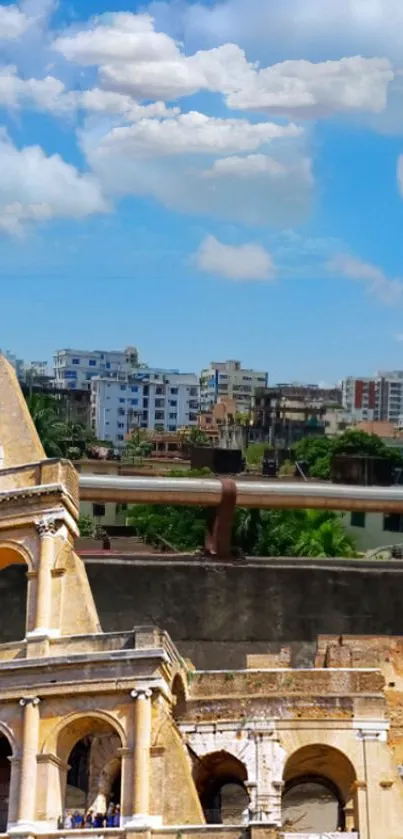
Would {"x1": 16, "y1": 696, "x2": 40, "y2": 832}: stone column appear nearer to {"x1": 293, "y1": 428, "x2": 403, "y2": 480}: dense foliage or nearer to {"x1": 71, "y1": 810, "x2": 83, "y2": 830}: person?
{"x1": 71, "y1": 810, "x2": 83, "y2": 830}: person

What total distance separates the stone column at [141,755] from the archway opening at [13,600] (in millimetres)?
11279

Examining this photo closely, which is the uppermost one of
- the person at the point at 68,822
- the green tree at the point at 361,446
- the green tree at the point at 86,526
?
the green tree at the point at 361,446

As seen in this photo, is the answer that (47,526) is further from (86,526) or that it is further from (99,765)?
(86,526)

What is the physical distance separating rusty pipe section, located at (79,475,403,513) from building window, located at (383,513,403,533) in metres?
33.5

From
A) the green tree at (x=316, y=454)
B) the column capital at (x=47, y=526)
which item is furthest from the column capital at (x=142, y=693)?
the green tree at (x=316, y=454)

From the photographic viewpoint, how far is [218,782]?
41.8 m

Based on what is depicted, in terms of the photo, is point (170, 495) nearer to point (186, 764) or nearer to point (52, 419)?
point (186, 764)

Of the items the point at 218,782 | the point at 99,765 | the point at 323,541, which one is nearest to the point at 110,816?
the point at 99,765

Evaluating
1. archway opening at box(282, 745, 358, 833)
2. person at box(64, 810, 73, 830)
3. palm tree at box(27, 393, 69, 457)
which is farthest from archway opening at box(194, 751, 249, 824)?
palm tree at box(27, 393, 69, 457)

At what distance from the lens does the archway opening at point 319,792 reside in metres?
39.1

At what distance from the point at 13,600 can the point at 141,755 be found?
12.7 m

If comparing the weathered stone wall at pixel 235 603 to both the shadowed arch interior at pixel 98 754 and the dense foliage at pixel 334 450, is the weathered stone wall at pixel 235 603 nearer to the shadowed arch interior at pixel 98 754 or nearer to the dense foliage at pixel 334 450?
the shadowed arch interior at pixel 98 754

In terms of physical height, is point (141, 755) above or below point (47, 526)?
below

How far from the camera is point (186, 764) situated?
36.6 meters
